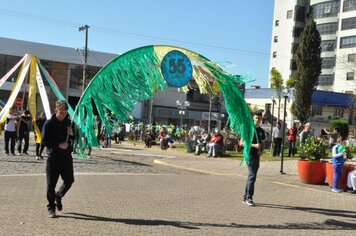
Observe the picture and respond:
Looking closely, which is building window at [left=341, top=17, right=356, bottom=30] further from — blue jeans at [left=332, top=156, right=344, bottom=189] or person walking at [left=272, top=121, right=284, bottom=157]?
blue jeans at [left=332, top=156, right=344, bottom=189]

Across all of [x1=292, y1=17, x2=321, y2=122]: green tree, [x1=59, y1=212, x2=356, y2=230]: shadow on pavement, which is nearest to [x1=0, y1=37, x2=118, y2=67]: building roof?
[x1=292, y1=17, x2=321, y2=122]: green tree

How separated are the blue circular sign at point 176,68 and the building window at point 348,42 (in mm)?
58541

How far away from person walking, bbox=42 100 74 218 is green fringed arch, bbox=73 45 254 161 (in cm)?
113

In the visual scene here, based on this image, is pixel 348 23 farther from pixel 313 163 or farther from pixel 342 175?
pixel 342 175

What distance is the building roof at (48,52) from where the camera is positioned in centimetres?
4438

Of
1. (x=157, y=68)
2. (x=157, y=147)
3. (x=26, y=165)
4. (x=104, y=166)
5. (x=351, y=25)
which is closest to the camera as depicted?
(x=157, y=68)

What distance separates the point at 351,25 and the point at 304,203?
190 feet

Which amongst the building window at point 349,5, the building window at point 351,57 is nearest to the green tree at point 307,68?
the building window at point 351,57

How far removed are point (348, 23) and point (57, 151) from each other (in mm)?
62015

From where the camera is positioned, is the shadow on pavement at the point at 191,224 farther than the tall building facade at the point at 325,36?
No

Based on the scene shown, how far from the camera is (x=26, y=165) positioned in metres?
14.0

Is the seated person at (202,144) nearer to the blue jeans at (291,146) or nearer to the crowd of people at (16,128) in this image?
the blue jeans at (291,146)

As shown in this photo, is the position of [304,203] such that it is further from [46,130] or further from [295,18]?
[295,18]

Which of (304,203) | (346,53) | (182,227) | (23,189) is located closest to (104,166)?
(23,189)
